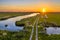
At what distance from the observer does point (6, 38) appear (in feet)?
8.96

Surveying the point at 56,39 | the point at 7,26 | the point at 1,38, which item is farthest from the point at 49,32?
the point at 1,38

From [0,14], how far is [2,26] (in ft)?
7.26

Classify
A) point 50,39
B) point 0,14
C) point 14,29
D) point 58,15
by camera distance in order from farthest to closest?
point 58,15 < point 0,14 < point 14,29 < point 50,39

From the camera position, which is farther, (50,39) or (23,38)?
(50,39)

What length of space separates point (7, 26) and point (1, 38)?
0.81 m

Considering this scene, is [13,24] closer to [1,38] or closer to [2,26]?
[2,26]

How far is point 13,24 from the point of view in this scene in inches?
142

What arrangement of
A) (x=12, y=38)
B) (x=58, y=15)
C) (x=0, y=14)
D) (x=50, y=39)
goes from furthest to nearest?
(x=58, y=15)
(x=0, y=14)
(x=50, y=39)
(x=12, y=38)

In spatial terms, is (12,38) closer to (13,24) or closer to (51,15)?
(13,24)

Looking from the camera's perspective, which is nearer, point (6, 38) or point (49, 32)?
point (6, 38)

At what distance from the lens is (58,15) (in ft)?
21.0

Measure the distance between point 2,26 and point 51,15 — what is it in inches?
127

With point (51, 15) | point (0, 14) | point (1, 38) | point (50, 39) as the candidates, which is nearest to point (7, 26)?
point (1, 38)

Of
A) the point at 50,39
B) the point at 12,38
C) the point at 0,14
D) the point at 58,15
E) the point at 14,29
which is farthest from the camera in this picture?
the point at 58,15
